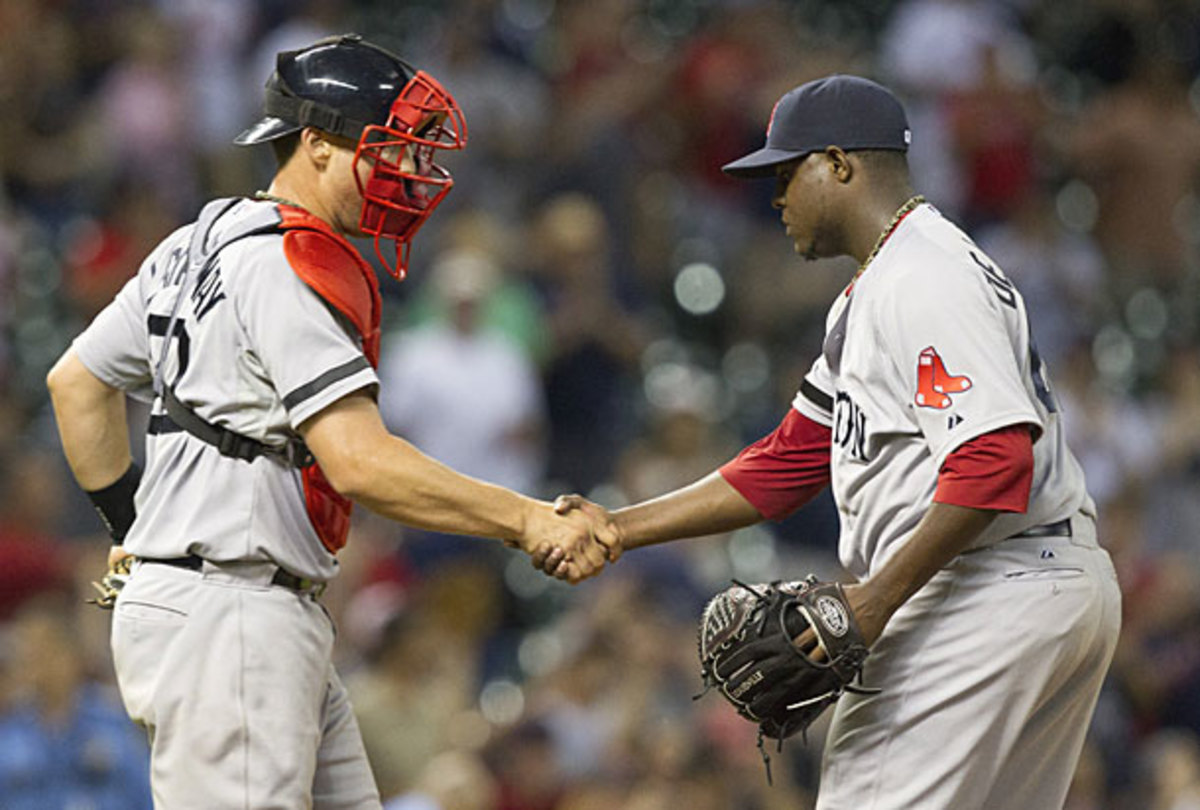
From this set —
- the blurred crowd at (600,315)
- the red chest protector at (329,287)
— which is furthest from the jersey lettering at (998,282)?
the blurred crowd at (600,315)

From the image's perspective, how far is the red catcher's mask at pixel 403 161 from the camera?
14.9 feet

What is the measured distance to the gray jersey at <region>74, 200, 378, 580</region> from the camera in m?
4.25

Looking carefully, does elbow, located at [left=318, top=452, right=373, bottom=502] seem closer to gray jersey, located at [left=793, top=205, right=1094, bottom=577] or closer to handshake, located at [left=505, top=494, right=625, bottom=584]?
handshake, located at [left=505, top=494, right=625, bottom=584]

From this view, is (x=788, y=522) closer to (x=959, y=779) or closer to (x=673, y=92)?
(x=673, y=92)

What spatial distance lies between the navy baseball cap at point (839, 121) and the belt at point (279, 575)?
1556 millimetres

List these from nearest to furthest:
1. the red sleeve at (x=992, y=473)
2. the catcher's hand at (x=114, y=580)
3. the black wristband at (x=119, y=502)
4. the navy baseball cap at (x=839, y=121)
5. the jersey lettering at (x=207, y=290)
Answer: the red sleeve at (x=992, y=473) → the jersey lettering at (x=207, y=290) → the navy baseball cap at (x=839, y=121) → the catcher's hand at (x=114, y=580) → the black wristband at (x=119, y=502)

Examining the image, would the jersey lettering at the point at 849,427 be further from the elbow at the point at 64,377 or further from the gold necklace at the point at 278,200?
the elbow at the point at 64,377

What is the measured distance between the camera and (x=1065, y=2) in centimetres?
1323

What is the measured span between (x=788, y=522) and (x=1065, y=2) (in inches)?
219

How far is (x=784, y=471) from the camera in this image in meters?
5.11

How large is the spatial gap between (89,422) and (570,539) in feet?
4.34

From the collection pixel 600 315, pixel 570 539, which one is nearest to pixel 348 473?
pixel 570 539

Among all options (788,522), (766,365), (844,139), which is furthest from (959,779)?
(766,365)

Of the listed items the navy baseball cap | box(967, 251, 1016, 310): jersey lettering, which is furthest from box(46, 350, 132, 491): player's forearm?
box(967, 251, 1016, 310): jersey lettering
